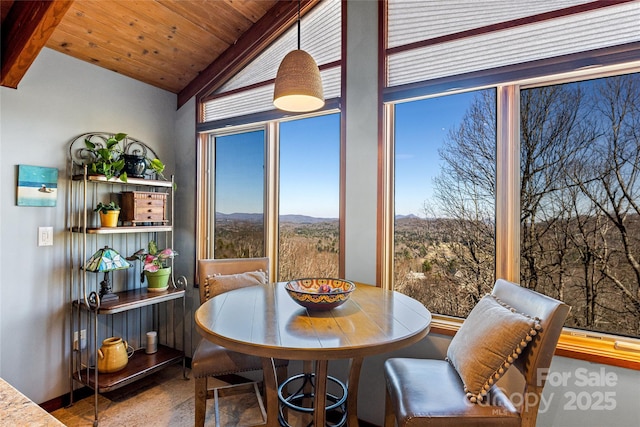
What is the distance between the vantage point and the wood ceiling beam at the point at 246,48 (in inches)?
99.3

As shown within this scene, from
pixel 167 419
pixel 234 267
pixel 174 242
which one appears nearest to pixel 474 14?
pixel 234 267

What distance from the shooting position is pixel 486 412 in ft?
4.17

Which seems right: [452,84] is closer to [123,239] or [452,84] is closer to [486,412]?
[486,412]

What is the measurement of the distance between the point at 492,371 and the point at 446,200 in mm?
1037

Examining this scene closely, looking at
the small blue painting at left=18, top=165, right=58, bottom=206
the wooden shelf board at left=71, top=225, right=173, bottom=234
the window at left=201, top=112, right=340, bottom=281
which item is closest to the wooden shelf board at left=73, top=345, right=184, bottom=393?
the window at left=201, top=112, right=340, bottom=281

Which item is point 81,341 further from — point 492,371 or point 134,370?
point 492,371

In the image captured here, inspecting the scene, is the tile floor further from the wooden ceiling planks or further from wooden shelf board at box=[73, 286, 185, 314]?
the wooden ceiling planks

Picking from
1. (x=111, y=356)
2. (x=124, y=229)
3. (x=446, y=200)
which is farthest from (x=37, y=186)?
(x=446, y=200)

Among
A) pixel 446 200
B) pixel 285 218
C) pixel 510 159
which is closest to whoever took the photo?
pixel 510 159

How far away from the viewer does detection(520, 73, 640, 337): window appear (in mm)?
1601

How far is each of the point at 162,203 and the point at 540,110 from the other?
2749mm

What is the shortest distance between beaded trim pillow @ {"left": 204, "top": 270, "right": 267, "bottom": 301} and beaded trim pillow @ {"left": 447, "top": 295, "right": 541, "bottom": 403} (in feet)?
4.50

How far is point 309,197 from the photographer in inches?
103

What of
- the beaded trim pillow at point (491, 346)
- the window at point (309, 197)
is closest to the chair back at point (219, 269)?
the window at point (309, 197)
